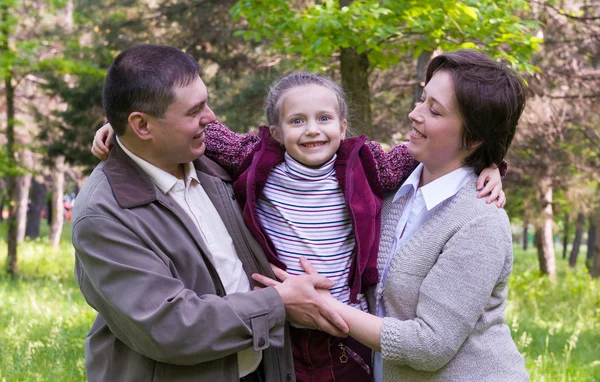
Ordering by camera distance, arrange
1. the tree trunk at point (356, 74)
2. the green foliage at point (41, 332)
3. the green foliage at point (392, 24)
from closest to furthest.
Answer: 1. the green foliage at point (41, 332)
2. the green foliage at point (392, 24)
3. the tree trunk at point (356, 74)

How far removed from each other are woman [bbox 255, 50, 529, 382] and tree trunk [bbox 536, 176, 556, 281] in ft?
37.5

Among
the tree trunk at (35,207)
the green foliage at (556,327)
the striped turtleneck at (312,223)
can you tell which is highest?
the striped turtleneck at (312,223)

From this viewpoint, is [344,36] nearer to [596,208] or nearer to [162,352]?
[162,352]

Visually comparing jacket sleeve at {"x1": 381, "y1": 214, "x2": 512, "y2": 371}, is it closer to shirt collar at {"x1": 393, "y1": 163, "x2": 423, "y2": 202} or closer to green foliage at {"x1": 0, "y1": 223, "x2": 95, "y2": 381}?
shirt collar at {"x1": 393, "y1": 163, "x2": 423, "y2": 202}

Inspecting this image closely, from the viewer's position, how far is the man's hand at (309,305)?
7.98ft

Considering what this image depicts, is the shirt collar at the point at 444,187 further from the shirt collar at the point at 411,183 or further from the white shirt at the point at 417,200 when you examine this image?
the shirt collar at the point at 411,183

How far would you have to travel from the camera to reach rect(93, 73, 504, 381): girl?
2.69m

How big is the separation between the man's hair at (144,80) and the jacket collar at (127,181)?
136 millimetres

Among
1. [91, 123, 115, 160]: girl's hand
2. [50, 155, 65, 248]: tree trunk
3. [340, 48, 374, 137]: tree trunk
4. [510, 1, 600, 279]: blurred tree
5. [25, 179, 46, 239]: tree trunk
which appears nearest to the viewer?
[91, 123, 115, 160]: girl's hand

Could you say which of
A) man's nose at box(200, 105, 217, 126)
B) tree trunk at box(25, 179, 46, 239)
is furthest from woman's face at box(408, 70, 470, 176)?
tree trunk at box(25, 179, 46, 239)

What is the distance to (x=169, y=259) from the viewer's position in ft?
7.68

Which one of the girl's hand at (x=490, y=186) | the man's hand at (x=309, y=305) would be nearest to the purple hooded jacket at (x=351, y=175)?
the man's hand at (x=309, y=305)

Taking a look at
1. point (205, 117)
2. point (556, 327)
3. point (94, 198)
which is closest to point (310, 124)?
point (205, 117)

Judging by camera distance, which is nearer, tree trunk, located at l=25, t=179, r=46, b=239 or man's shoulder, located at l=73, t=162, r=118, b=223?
man's shoulder, located at l=73, t=162, r=118, b=223
